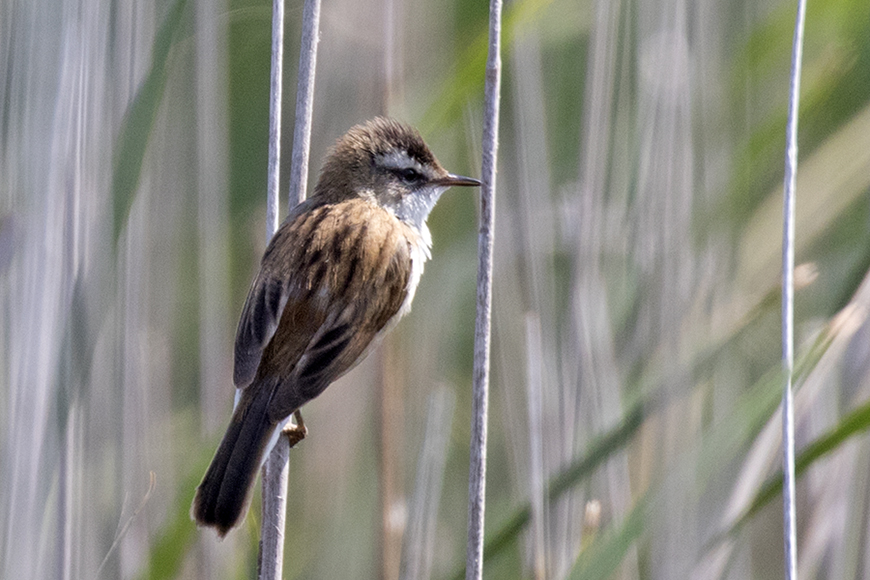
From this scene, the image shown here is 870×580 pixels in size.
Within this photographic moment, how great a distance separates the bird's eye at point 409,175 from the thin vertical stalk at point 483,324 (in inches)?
30.5

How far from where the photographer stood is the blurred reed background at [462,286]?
2.47 metres

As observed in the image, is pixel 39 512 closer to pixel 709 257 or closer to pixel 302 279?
pixel 302 279

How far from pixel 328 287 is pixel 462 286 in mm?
538

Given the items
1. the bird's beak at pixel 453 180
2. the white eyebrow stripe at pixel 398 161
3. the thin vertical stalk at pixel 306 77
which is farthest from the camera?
the white eyebrow stripe at pixel 398 161

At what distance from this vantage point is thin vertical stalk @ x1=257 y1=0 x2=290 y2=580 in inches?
81.5

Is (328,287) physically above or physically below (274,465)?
above

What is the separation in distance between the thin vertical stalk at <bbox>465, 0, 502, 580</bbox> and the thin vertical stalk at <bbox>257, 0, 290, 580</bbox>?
42 centimetres

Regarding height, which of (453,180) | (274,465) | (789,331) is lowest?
(274,465)

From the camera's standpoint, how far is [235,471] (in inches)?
87.6

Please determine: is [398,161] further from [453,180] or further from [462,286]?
[462,286]

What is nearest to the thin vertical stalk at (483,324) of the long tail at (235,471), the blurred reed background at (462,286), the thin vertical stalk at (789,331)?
the blurred reed background at (462,286)

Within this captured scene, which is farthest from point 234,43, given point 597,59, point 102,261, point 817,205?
point 817,205

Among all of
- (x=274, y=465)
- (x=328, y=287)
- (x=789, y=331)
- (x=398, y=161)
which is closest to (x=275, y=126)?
(x=328, y=287)

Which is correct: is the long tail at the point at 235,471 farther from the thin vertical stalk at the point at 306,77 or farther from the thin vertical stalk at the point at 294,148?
the thin vertical stalk at the point at 306,77
